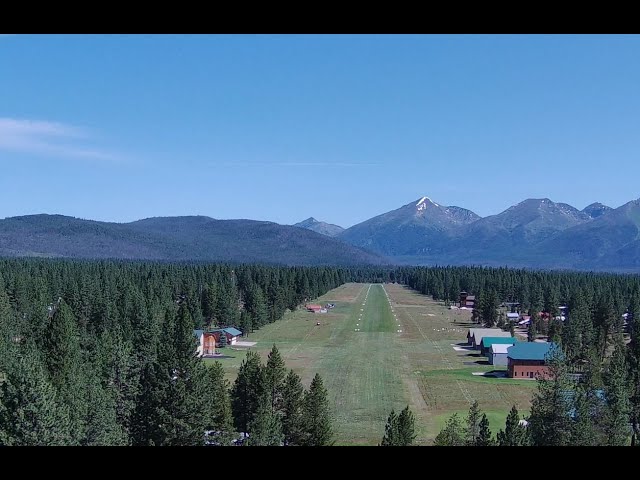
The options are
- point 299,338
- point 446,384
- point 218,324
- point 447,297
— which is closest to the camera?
point 446,384

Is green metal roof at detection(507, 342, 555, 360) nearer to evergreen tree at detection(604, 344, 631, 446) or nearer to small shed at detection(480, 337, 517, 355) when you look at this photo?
small shed at detection(480, 337, 517, 355)

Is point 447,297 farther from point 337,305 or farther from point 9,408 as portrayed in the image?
point 9,408

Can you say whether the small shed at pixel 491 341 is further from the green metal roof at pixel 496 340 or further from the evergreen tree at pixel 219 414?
the evergreen tree at pixel 219 414

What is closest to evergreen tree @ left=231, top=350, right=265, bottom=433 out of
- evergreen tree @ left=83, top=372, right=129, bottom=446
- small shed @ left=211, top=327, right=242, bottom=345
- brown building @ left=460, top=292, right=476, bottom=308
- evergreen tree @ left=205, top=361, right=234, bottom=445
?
evergreen tree @ left=205, top=361, right=234, bottom=445

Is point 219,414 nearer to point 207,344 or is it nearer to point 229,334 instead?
point 207,344
